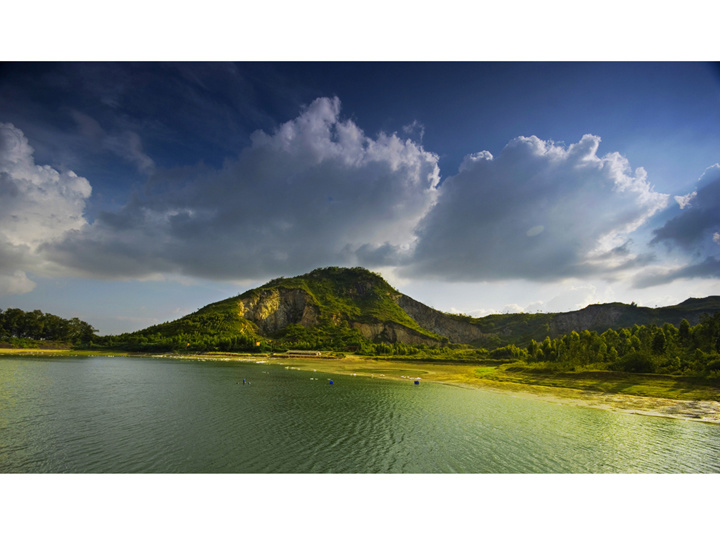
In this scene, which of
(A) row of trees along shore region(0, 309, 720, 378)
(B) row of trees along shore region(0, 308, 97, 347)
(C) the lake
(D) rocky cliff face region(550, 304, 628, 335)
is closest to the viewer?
(C) the lake

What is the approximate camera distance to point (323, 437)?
21109 millimetres

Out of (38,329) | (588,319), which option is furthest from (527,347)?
(38,329)

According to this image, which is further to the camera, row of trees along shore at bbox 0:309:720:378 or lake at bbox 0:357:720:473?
row of trees along shore at bbox 0:309:720:378

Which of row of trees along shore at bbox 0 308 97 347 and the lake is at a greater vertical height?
row of trees along shore at bbox 0 308 97 347

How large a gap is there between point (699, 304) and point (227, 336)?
9382 inches

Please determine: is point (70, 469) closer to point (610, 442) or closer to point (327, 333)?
point (610, 442)

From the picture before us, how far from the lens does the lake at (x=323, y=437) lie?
645 inches

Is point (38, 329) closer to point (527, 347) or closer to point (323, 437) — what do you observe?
point (323, 437)

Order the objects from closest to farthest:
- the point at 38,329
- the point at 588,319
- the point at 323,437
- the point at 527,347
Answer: the point at 323,437
the point at 527,347
the point at 38,329
the point at 588,319

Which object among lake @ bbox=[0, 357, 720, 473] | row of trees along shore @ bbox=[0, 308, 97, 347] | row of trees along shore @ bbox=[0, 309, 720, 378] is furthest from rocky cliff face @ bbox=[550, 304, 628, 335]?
row of trees along shore @ bbox=[0, 308, 97, 347]

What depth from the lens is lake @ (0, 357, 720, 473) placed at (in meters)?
16.4

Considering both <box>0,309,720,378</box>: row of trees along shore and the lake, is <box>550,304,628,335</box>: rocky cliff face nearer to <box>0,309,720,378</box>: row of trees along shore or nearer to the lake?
<box>0,309,720,378</box>: row of trees along shore

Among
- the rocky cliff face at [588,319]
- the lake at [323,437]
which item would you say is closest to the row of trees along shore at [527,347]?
the lake at [323,437]

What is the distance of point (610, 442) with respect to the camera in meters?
20.9
